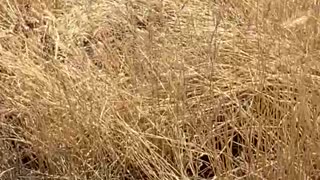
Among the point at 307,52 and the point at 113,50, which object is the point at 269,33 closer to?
the point at 307,52

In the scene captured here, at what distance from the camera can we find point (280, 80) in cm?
185

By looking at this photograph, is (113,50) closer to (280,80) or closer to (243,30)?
(243,30)

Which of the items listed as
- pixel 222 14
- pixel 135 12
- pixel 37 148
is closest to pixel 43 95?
pixel 37 148

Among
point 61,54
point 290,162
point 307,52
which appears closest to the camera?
point 290,162

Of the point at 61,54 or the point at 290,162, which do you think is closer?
the point at 290,162

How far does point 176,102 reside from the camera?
73.0 inches

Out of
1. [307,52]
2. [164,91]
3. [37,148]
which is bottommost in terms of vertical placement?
[37,148]

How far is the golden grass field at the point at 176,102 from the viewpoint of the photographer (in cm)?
171

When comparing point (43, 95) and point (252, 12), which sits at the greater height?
point (252, 12)

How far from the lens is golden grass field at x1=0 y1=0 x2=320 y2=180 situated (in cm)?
171

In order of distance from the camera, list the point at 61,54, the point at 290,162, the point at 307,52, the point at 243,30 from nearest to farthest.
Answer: the point at 290,162
the point at 307,52
the point at 243,30
the point at 61,54

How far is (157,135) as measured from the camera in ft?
6.09

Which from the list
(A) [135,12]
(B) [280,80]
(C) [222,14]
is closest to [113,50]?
(A) [135,12]

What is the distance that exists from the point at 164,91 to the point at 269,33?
0.33m
